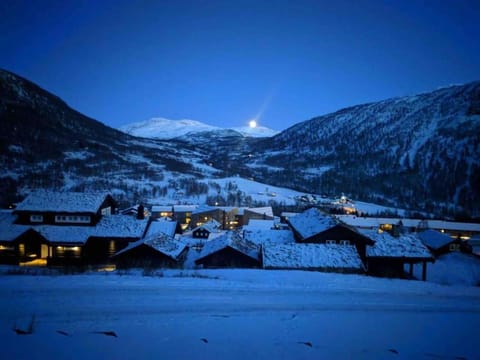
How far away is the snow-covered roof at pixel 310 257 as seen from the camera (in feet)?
75.8

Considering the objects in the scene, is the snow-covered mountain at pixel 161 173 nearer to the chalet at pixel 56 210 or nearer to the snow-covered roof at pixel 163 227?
the chalet at pixel 56 210

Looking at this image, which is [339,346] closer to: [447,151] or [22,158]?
[22,158]

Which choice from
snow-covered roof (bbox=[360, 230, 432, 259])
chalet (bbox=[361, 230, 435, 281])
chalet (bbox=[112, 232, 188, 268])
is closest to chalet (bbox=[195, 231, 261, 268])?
chalet (bbox=[112, 232, 188, 268])

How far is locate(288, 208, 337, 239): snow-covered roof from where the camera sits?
33.0 meters

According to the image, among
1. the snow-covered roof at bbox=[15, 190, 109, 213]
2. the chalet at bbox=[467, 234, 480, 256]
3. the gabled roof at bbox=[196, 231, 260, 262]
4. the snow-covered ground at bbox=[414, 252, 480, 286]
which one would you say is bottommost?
the snow-covered ground at bbox=[414, 252, 480, 286]

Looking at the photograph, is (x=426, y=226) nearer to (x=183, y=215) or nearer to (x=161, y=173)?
(x=183, y=215)

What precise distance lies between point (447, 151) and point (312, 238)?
20308cm

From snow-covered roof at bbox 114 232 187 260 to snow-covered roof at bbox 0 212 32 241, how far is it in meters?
12.9

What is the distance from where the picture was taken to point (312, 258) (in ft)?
79.0

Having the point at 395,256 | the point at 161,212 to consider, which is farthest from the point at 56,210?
the point at 161,212

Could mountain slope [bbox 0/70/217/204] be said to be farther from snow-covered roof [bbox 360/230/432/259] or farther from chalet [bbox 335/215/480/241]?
snow-covered roof [bbox 360/230/432/259]

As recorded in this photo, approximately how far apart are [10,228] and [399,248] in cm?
4472

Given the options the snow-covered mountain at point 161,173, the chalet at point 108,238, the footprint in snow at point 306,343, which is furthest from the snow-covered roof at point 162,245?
the snow-covered mountain at point 161,173

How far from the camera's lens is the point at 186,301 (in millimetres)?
8289
